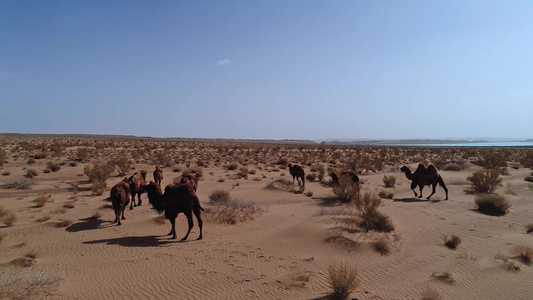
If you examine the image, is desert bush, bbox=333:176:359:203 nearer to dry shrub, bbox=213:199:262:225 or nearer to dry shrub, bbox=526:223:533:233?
dry shrub, bbox=213:199:262:225

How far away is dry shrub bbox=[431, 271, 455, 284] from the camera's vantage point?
274 inches

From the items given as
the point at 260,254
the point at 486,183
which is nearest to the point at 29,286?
the point at 260,254

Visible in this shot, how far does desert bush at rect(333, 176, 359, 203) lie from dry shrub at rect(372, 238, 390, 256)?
6.41 m

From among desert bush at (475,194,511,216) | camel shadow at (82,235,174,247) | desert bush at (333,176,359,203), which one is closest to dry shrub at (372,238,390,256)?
camel shadow at (82,235,174,247)

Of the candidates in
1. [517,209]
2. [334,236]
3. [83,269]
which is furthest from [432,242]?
[83,269]

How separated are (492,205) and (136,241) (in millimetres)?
14417

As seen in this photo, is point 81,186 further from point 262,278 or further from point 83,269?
point 262,278

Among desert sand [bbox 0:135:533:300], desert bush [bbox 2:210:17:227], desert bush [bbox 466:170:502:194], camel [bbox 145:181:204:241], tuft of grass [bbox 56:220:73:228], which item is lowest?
desert sand [bbox 0:135:533:300]

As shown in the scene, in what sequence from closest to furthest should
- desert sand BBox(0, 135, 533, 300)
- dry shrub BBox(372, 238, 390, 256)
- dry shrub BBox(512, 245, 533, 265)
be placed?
desert sand BBox(0, 135, 533, 300)
dry shrub BBox(512, 245, 533, 265)
dry shrub BBox(372, 238, 390, 256)

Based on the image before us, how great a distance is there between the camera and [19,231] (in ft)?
34.0

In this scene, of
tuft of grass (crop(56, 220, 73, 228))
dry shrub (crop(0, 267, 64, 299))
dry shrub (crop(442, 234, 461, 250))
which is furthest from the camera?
tuft of grass (crop(56, 220, 73, 228))

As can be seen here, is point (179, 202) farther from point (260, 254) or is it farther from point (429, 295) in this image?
point (429, 295)

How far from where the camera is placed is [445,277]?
279 inches

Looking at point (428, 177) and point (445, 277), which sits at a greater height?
point (428, 177)
